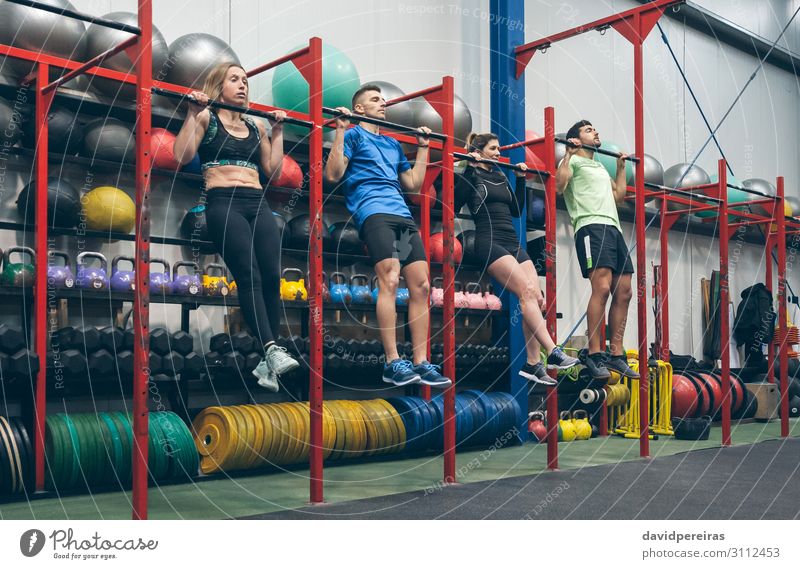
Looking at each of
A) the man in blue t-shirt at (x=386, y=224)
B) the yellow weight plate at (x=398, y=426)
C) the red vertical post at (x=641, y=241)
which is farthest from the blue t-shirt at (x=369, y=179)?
the red vertical post at (x=641, y=241)

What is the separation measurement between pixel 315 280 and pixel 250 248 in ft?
1.08

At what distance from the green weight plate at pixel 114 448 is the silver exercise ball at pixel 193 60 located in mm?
1863

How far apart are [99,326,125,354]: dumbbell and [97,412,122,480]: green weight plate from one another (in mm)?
373

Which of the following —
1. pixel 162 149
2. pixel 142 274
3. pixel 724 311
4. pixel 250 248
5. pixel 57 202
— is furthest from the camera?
pixel 724 311

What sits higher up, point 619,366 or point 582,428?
point 619,366

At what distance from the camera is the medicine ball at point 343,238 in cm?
548

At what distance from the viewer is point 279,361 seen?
3.62 meters

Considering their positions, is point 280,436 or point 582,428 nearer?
point 280,436

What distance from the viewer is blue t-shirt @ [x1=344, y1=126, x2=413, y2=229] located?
13.8ft

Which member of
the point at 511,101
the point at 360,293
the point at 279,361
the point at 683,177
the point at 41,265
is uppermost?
the point at 511,101

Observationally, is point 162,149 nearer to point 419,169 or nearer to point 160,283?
point 160,283

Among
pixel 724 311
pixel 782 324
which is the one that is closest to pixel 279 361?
pixel 724 311

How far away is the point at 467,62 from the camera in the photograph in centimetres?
705

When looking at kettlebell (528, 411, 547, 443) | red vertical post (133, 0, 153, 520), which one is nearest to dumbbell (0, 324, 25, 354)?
red vertical post (133, 0, 153, 520)
